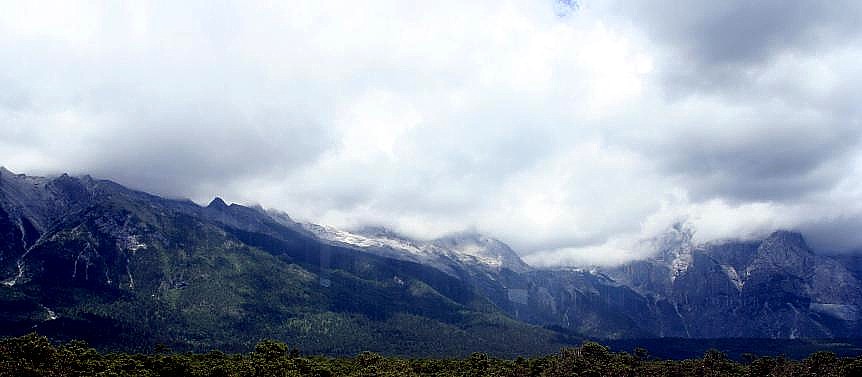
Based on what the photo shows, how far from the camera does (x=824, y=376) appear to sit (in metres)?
200

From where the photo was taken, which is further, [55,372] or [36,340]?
[36,340]

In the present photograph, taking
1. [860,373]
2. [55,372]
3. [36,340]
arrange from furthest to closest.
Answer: [860,373] → [36,340] → [55,372]

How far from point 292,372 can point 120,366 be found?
48.4 m

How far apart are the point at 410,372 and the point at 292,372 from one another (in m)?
43.5

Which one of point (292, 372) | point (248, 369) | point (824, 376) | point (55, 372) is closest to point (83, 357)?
point (55, 372)

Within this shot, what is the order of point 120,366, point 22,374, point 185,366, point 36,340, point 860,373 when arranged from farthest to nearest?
point 860,373
point 185,366
point 120,366
point 36,340
point 22,374

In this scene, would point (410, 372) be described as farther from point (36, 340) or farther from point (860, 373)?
point (860, 373)

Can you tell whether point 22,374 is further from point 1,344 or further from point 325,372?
point 325,372

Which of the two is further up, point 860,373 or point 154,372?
point 860,373

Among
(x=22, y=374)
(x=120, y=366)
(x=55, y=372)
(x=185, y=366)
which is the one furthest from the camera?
(x=185, y=366)

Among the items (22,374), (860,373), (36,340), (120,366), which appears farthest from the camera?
(860,373)

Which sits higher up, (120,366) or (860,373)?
(860,373)

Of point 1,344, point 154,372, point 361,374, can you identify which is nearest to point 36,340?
point 1,344

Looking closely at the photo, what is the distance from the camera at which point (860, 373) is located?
195 m
